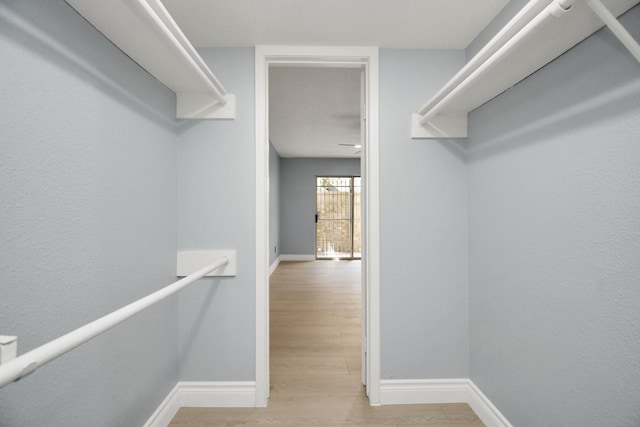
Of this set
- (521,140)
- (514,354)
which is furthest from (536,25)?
(514,354)

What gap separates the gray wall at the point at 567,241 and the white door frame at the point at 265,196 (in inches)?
22.7

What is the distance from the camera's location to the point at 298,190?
21.8ft

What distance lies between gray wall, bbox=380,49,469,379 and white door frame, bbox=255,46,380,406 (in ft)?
0.15

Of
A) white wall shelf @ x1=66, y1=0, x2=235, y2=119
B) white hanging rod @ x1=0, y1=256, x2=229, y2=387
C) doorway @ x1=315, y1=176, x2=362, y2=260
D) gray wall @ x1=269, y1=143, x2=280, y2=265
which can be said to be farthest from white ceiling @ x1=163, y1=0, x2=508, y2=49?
doorway @ x1=315, y1=176, x2=362, y2=260

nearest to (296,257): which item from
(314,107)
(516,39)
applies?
(314,107)

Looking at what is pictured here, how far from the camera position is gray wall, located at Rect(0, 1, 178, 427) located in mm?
729

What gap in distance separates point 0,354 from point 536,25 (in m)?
1.41

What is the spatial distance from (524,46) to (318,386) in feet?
6.49

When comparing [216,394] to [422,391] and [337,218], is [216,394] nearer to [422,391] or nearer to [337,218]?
[422,391]

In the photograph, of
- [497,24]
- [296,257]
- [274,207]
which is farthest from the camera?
[296,257]

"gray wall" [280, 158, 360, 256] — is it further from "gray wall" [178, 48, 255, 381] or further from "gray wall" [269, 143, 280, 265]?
"gray wall" [178, 48, 255, 381]

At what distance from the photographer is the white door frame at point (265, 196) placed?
63.8 inches

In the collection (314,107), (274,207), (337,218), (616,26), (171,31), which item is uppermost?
(314,107)

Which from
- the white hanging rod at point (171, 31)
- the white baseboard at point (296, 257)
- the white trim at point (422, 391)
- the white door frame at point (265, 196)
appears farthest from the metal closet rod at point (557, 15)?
the white baseboard at point (296, 257)
